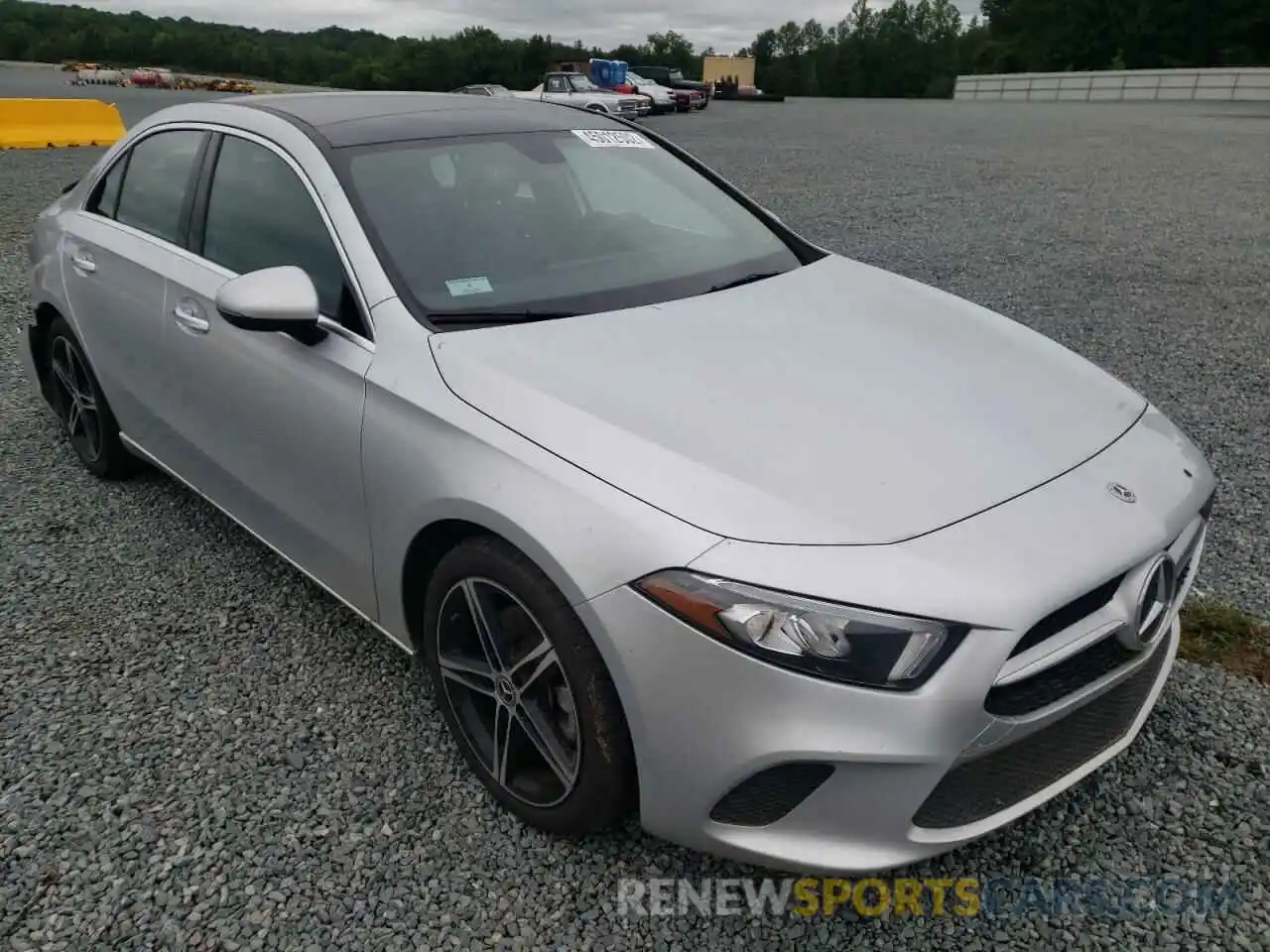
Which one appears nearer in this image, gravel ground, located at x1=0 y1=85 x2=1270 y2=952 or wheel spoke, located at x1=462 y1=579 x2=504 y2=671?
gravel ground, located at x1=0 y1=85 x2=1270 y2=952

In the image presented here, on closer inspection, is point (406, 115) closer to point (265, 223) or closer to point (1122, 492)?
point (265, 223)

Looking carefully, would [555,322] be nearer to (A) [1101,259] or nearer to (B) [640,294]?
(B) [640,294]

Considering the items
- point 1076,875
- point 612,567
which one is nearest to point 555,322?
point 612,567

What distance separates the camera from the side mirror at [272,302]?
8.03 feet

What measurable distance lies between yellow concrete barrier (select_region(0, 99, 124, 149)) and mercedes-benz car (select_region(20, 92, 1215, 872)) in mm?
13570

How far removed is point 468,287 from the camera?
261 cm

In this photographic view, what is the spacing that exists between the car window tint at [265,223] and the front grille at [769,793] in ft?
5.17

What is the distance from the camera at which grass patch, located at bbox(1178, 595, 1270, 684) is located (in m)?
2.90

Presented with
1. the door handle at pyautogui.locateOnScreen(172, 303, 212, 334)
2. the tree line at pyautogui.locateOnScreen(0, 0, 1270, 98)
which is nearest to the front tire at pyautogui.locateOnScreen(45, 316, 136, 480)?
the door handle at pyautogui.locateOnScreen(172, 303, 212, 334)

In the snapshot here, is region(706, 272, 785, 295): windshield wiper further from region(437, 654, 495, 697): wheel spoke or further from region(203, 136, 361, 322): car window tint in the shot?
region(437, 654, 495, 697): wheel spoke

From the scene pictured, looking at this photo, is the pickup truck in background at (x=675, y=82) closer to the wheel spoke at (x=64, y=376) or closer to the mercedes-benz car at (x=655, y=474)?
the wheel spoke at (x=64, y=376)

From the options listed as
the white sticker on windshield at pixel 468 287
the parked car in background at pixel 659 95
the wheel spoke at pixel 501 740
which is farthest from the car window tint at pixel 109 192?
the parked car in background at pixel 659 95

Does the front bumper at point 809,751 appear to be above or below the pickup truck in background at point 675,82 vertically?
below

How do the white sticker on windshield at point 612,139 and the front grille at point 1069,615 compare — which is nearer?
the front grille at point 1069,615
